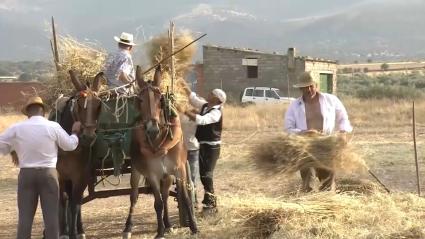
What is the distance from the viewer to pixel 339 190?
28.8 ft

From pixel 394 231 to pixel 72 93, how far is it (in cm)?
451

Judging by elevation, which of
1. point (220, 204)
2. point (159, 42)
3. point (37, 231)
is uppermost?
point (159, 42)

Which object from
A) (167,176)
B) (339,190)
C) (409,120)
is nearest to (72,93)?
(167,176)

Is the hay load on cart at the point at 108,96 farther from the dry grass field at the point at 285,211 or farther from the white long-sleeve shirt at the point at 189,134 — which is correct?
the dry grass field at the point at 285,211

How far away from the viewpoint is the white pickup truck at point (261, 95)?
118 feet

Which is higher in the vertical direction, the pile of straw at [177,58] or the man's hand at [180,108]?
the pile of straw at [177,58]

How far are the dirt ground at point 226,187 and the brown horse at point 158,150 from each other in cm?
55

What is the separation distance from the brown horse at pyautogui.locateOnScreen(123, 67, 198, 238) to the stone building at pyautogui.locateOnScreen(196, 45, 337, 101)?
30.4m

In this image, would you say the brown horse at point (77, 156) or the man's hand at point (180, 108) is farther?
the man's hand at point (180, 108)

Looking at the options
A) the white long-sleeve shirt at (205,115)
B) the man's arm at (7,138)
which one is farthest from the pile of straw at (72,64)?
the man's arm at (7,138)

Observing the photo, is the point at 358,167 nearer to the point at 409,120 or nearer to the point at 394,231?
the point at 394,231

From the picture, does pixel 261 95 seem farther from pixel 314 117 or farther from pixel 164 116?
pixel 164 116

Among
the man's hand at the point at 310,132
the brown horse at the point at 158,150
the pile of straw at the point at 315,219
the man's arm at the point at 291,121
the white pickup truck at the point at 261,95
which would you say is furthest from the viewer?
the white pickup truck at the point at 261,95

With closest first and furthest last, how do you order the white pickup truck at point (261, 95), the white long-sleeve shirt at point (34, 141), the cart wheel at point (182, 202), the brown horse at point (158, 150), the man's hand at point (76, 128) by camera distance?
the white long-sleeve shirt at point (34, 141), the man's hand at point (76, 128), the brown horse at point (158, 150), the cart wheel at point (182, 202), the white pickup truck at point (261, 95)
